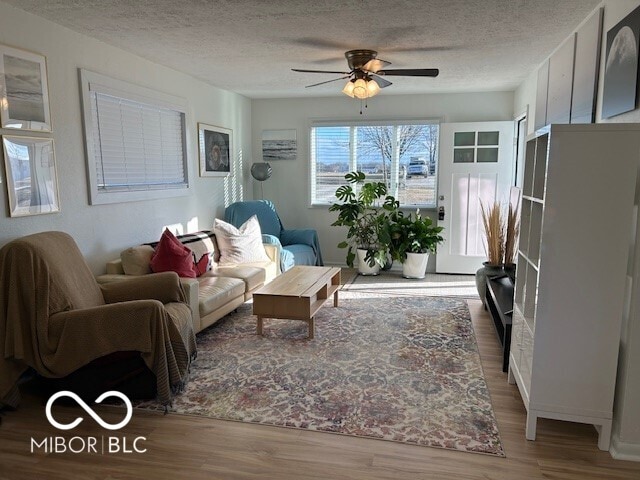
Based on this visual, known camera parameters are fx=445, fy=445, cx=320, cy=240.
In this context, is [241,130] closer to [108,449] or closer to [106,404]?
[106,404]

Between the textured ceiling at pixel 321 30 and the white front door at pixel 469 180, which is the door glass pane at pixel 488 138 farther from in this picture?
the textured ceiling at pixel 321 30

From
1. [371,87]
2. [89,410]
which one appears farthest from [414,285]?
[89,410]

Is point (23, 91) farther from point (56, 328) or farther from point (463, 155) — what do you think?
point (463, 155)

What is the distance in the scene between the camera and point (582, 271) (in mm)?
2113

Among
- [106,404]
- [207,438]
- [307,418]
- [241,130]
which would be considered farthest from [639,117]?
[241,130]

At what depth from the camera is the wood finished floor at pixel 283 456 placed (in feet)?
6.58

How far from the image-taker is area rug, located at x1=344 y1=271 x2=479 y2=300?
194 inches

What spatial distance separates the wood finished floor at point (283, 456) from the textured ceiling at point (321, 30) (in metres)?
2.42

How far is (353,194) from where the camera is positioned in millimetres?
5891

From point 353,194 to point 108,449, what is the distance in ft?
14.1

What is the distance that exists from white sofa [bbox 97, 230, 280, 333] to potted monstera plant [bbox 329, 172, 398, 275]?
4.91 ft

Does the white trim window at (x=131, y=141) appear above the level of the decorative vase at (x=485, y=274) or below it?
above

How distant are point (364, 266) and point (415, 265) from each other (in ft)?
2.15

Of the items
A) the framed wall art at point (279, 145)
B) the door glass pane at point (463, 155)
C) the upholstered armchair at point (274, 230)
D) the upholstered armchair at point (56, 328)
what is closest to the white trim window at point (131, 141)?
the upholstered armchair at point (274, 230)
